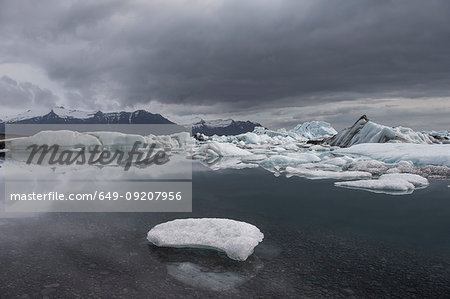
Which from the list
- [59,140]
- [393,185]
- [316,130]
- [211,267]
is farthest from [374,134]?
[316,130]

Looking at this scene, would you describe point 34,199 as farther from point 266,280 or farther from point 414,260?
point 414,260

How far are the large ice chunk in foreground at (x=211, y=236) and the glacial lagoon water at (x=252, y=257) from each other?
139mm

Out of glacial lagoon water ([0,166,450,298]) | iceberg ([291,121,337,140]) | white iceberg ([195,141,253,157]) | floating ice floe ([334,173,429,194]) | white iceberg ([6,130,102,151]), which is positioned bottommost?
glacial lagoon water ([0,166,450,298])

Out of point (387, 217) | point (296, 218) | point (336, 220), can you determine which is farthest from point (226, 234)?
point (387, 217)

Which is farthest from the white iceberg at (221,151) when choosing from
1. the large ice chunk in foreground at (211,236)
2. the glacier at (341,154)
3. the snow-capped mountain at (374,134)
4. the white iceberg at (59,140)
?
the large ice chunk in foreground at (211,236)

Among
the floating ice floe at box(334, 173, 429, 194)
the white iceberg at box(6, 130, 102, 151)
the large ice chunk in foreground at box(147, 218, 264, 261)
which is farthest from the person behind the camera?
the white iceberg at box(6, 130, 102, 151)

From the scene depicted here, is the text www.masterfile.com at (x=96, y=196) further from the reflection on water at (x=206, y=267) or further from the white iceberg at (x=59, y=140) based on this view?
the white iceberg at (x=59, y=140)

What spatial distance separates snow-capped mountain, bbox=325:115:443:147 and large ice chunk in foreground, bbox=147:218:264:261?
26.9 m

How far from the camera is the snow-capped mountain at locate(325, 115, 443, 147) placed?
94.8 ft

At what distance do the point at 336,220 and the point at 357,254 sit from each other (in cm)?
218

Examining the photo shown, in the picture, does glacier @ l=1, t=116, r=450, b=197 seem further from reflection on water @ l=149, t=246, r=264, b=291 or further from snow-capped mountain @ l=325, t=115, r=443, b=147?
reflection on water @ l=149, t=246, r=264, b=291

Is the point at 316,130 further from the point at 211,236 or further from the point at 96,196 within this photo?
the point at 211,236

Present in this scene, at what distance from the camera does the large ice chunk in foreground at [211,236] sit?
496cm

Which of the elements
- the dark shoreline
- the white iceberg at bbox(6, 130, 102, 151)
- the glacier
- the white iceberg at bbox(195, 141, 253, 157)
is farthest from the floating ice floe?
the white iceberg at bbox(6, 130, 102, 151)
